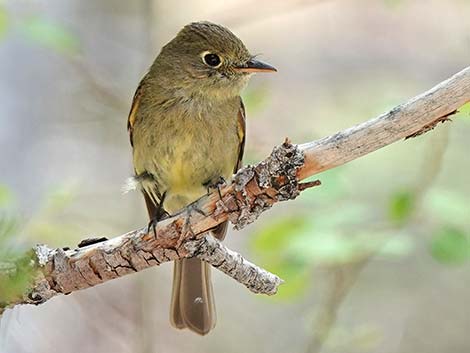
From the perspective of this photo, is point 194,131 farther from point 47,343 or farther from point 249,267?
point 47,343

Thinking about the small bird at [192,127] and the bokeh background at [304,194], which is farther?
the bokeh background at [304,194]

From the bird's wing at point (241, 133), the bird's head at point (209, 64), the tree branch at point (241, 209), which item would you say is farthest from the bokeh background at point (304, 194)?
the tree branch at point (241, 209)

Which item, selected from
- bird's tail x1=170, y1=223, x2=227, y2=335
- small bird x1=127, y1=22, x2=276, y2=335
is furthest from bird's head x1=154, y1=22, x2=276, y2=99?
bird's tail x1=170, y1=223, x2=227, y2=335

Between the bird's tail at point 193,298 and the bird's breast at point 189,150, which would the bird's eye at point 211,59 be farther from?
the bird's tail at point 193,298

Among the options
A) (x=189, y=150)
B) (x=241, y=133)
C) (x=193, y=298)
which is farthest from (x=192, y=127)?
(x=193, y=298)

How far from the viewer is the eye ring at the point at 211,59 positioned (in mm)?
2986

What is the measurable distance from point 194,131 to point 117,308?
1757mm

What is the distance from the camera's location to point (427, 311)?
15.9ft

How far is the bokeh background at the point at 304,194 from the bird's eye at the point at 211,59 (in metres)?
0.22

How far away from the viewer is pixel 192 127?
288 cm

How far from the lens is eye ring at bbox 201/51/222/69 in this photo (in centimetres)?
299

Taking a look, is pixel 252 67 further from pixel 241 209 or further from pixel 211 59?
pixel 241 209

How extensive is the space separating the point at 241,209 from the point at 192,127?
3.15ft

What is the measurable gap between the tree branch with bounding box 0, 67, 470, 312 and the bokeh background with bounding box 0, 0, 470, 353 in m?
0.59
